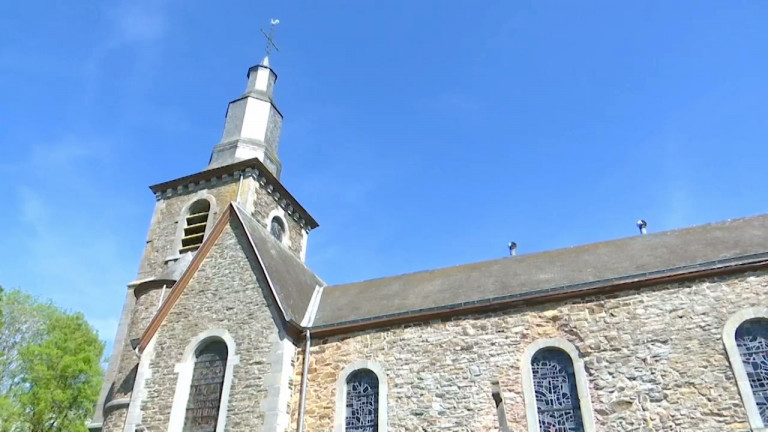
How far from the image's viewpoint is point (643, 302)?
32.9ft

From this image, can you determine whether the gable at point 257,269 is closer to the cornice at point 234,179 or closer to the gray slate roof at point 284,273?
the gray slate roof at point 284,273

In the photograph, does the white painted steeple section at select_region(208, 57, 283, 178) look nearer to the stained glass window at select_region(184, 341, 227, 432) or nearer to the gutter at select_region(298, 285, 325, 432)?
the gutter at select_region(298, 285, 325, 432)

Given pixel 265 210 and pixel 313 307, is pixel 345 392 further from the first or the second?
pixel 265 210

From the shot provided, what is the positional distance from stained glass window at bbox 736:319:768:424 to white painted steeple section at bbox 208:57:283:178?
49.0 ft

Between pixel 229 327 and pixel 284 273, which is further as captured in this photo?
pixel 284 273

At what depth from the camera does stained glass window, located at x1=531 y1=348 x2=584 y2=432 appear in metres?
9.45

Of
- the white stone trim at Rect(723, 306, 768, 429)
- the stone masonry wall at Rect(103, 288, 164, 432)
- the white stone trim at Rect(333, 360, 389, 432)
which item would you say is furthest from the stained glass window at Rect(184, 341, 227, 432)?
the white stone trim at Rect(723, 306, 768, 429)

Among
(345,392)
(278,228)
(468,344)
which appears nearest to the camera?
(468,344)

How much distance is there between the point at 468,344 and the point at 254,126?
43.4 feet

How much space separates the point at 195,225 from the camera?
18109 millimetres

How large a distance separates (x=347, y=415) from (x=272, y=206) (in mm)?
10024

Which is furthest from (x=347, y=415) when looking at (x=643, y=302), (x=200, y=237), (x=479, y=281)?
(x=200, y=237)

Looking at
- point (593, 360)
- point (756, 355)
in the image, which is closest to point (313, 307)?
point (593, 360)

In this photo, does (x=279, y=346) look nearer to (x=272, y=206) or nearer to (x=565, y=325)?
(x=565, y=325)
